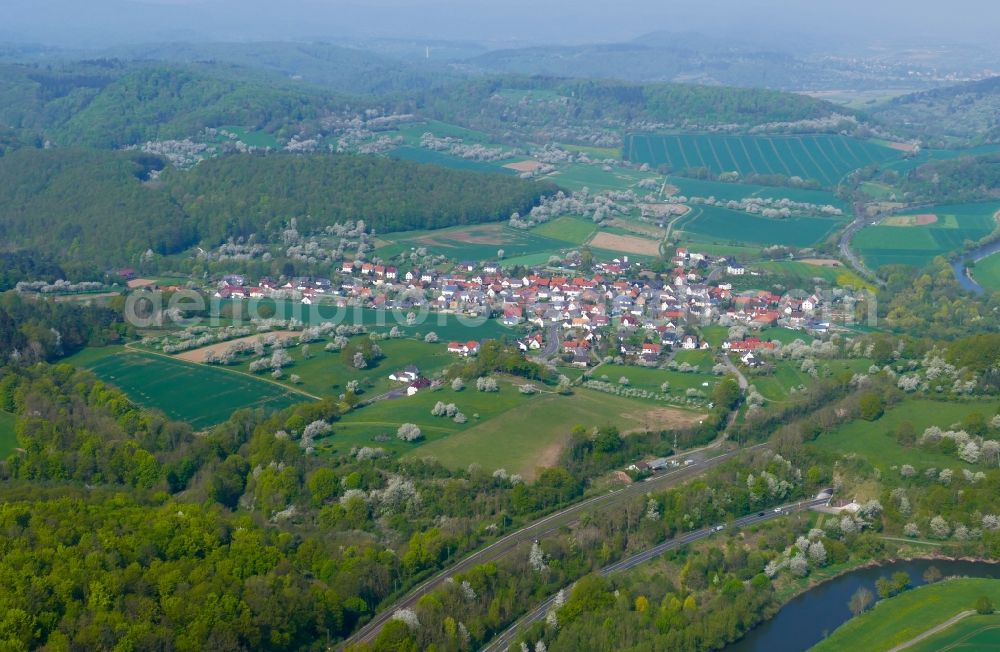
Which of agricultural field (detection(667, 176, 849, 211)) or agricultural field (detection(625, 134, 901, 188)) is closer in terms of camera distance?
agricultural field (detection(667, 176, 849, 211))

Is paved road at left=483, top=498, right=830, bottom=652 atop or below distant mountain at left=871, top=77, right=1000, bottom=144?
below

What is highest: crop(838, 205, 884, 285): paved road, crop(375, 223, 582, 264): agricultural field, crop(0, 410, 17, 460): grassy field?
crop(838, 205, 884, 285): paved road

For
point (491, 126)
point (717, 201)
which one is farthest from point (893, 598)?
point (491, 126)

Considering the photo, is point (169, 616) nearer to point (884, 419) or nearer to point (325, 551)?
point (325, 551)

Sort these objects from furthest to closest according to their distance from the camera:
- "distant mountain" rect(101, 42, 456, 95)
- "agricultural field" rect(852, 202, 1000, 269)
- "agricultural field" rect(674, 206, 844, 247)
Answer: "distant mountain" rect(101, 42, 456, 95) → "agricultural field" rect(674, 206, 844, 247) → "agricultural field" rect(852, 202, 1000, 269)

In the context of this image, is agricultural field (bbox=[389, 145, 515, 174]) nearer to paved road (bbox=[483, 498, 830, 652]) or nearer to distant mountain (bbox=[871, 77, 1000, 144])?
distant mountain (bbox=[871, 77, 1000, 144])

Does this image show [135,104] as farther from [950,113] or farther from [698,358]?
[950,113]

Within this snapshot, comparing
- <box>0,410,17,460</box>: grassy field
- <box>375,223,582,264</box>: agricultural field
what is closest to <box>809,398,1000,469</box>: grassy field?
<box>0,410,17,460</box>: grassy field

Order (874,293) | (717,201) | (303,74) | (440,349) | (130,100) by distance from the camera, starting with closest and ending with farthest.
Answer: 1. (440,349)
2. (874,293)
3. (717,201)
4. (130,100)
5. (303,74)
